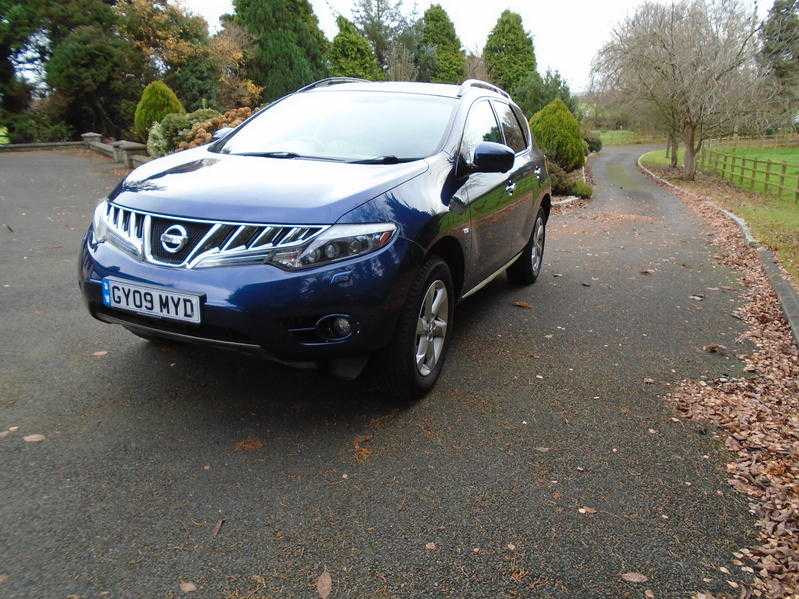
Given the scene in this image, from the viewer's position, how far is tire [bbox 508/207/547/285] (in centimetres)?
630

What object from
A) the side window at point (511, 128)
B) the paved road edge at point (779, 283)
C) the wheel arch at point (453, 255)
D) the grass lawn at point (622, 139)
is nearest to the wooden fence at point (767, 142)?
the grass lawn at point (622, 139)

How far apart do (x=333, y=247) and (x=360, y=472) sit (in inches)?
41.3

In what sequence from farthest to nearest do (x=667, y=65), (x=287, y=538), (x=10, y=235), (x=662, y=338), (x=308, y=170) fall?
(x=667, y=65)
(x=10, y=235)
(x=662, y=338)
(x=308, y=170)
(x=287, y=538)

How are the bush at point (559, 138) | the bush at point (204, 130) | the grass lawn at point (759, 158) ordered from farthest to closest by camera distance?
the grass lawn at point (759, 158) → the bush at point (559, 138) → the bush at point (204, 130)

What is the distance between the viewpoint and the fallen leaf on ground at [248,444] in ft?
10.3

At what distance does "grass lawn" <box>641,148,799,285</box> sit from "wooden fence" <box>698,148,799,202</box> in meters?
0.41

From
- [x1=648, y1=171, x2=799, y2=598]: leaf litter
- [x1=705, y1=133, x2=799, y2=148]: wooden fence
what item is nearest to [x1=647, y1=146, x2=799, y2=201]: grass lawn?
[x1=705, y1=133, x2=799, y2=148]: wooden fence

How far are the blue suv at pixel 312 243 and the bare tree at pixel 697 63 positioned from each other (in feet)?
81.3

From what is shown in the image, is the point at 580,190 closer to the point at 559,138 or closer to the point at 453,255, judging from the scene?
the point at 559,138

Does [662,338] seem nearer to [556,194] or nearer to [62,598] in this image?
[62,598]

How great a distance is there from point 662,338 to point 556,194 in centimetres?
1237

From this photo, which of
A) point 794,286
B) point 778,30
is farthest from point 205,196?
point 778,30

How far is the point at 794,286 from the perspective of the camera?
21.6ft

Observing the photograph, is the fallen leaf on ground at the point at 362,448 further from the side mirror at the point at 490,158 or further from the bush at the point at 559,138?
the bush at the point at 559,138
